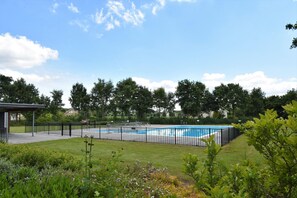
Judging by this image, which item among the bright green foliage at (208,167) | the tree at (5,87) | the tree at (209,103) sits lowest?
the bright green foliage at (208,167)

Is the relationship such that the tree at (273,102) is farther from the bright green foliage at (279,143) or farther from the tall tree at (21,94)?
the tall tree at (21,94)

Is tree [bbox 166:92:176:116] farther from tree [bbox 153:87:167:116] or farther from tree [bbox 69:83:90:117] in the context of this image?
tree [bbox 69:83:90:117]

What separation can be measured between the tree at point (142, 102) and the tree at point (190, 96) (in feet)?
16.6

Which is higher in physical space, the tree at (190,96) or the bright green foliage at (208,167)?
the tree at (190,96)

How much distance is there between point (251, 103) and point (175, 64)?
16789 mm

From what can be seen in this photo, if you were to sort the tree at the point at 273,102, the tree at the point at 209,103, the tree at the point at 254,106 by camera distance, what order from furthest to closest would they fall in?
the tree at the point at 209,103 < the tree at the point at 254,106 < the tree at the point at 273,102

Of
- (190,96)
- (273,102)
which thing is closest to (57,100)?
(190,96)

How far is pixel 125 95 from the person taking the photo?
123 feet

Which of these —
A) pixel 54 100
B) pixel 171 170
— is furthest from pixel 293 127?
pixel 54 100

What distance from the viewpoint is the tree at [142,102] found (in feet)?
123

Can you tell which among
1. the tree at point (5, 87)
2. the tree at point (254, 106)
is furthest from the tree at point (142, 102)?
the tree at point (5, 87)

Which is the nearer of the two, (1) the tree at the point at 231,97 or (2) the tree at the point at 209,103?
(1) the tree at the point at 231,97

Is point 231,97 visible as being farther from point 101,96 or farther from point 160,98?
point 101,96

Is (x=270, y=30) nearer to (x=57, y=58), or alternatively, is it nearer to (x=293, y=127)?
(x=293, y=127)
